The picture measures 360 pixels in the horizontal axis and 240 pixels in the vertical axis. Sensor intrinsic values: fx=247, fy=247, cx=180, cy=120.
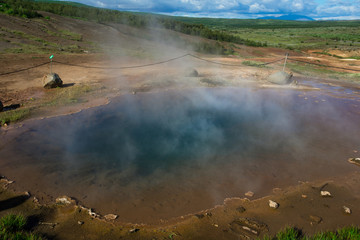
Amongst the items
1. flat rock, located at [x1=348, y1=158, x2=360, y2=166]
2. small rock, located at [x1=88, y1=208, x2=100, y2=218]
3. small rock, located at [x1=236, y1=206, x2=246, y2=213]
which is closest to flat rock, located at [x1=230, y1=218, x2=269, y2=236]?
small rock, located at [x1=236, y1=206, x2=246, y2=213]

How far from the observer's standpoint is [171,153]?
17.8 feet

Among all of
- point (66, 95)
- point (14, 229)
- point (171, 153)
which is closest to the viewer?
point (14, 229)

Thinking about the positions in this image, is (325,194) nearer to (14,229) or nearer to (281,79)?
(14,229)

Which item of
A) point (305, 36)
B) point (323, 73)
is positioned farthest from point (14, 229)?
point (305, 36)

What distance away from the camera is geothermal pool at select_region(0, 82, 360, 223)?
167 inches

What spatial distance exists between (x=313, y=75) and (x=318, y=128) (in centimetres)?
1023

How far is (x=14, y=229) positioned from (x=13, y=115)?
15.2 feet

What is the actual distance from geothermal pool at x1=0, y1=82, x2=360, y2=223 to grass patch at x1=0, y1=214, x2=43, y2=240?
2.50 feet

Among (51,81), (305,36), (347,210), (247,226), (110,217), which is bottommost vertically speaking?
(110,217)

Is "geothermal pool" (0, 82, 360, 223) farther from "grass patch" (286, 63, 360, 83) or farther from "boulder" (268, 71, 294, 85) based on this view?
"grass patch" (286, 63, 360, 83)

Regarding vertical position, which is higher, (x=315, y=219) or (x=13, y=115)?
(x=13, y=115)

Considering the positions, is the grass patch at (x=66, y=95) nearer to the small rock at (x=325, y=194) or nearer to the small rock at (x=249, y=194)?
the small rock at (x=249, y=194)

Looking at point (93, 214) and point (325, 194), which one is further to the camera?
point (325, 194)

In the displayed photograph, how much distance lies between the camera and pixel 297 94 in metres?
11.2
